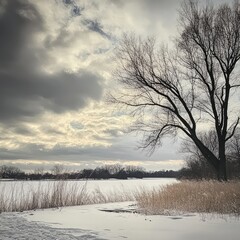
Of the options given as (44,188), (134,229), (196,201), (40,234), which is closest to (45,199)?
(196,201)

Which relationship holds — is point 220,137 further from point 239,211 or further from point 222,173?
point 239,211

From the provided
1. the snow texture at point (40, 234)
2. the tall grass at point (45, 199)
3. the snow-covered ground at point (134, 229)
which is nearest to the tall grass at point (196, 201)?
the snow-covered ground at point (134, 229)

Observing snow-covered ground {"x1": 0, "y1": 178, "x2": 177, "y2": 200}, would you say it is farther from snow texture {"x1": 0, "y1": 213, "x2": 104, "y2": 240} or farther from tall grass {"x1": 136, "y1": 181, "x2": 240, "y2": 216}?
snow texture {"x1": 0, "y1": 213, "x2": 104, "y2": 240}

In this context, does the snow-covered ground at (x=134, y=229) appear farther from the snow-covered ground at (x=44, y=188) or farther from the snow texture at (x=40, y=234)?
the snow-covered ground at (x=44, y=188)

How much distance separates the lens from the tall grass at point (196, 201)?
11.1 meters

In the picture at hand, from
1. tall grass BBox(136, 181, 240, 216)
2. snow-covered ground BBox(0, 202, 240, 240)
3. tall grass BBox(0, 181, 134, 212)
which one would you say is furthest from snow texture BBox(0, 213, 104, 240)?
tall grass BBox(0, 181, 134, 212)

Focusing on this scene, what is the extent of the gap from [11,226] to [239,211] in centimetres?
670

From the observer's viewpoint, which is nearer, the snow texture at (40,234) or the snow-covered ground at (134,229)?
the snow texture at (40,234)

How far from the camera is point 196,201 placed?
11914 millimetres

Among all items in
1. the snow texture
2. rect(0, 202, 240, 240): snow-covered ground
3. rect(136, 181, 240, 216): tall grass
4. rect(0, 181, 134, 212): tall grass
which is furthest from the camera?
rect(0, 181, 134, 212): tall grass

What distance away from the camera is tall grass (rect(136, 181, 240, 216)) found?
36.4 ft

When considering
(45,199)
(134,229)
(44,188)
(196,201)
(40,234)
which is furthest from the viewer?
(44,188)

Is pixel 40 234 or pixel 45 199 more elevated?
pixel 45 199

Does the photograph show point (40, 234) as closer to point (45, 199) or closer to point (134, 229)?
point (134, 229)
